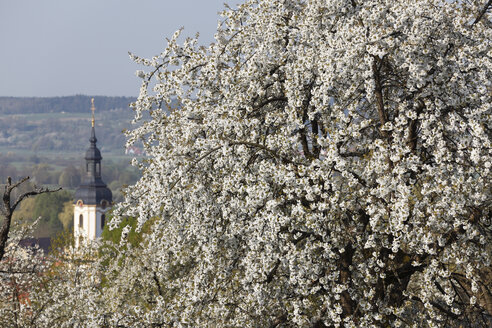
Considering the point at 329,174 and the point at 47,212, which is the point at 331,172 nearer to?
the point at 329,174

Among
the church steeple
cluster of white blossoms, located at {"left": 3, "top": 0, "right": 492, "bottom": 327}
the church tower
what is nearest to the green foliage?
the church tower

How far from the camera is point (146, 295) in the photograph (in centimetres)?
1756

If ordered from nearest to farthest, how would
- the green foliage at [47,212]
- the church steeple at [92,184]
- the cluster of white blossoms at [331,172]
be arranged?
the cluster of white blossoms at [331,172] < the church steeple at [92,184] < the green foliage at [47,212]

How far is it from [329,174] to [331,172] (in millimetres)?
105

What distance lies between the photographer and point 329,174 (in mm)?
8781

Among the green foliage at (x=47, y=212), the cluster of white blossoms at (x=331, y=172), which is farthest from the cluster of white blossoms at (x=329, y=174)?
the green foliage at (x=47, y=212)

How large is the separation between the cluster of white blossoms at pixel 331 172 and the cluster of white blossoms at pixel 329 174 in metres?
0.03

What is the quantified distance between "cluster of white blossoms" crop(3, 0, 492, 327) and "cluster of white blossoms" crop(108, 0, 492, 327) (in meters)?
0.03

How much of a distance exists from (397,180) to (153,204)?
142 inches

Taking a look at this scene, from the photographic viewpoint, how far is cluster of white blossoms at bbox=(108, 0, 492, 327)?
882cm

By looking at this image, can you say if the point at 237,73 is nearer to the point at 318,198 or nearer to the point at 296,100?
the point at 296,100

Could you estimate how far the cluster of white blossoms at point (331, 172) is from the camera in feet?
28.9

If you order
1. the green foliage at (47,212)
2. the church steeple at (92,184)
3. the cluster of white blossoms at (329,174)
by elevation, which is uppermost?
the cluster of white blossoms at (329,174)

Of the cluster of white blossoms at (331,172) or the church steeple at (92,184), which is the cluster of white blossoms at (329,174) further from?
the church steeple at (92,184)
